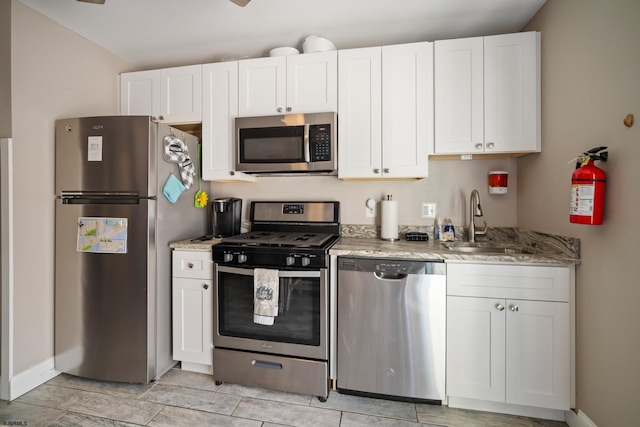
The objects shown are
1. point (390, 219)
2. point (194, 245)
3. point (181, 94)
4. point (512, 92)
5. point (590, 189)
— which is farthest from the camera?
point (181, 94)

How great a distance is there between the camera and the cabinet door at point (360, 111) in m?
1.99

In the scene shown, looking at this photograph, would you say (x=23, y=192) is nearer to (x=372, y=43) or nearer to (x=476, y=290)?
(x=372, y=43)

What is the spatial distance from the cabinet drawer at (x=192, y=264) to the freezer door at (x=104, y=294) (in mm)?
163

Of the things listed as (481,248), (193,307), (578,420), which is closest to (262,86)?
(193,307)

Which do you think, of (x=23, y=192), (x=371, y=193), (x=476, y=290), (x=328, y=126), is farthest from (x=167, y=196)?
(x=476, y=290)

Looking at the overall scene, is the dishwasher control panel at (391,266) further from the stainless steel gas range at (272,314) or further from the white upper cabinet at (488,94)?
the white upper cabinet at (488,94)

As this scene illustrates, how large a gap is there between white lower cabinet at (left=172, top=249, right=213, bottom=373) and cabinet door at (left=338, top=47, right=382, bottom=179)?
4.15 feet

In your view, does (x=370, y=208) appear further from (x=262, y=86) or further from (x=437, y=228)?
(x=262, y=86)

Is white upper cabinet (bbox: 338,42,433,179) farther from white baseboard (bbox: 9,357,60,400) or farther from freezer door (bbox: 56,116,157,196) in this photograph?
white baseboard (bbox: 9,357,60,400)

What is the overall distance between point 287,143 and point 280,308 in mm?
1183

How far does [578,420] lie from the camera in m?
1.47

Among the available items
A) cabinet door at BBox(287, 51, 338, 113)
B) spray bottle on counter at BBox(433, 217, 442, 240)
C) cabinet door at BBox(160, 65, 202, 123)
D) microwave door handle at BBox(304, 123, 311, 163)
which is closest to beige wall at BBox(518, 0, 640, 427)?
spray bottle on counter at BBox(433, 217, 442, 240)

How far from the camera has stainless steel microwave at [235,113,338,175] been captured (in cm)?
200

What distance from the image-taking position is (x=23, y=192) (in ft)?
5.80
